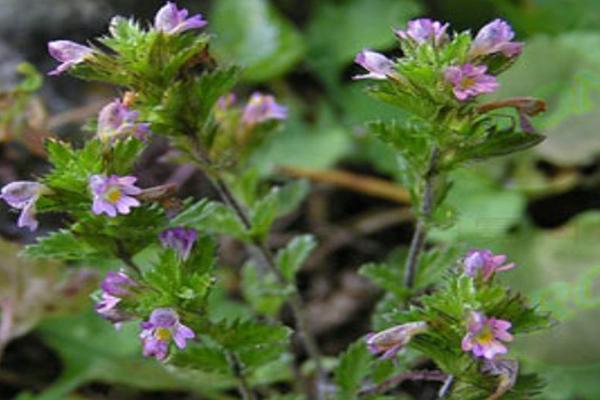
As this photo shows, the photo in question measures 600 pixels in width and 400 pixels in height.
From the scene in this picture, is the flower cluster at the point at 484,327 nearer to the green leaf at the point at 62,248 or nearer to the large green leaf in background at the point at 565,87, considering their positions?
the green leaf at the point at 62,248

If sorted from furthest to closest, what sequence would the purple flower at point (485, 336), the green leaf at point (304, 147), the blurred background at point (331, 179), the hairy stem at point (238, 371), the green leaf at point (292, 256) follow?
1. the green leaf at point (304, 147)
2. the blurred background at point (331, 179)
3. the green leaf at point (292, 256)
4. the hairy stem at point (238, 371)
5. the purple flower at point (485, 336)

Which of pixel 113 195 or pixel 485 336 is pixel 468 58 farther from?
pixel 113 195

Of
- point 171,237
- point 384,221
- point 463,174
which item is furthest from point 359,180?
point 171,237

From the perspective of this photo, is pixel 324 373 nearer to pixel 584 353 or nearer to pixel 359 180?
pixel 584 353

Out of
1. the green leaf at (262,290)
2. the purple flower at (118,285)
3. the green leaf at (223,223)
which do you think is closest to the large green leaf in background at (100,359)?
the green leaf at (262,290)

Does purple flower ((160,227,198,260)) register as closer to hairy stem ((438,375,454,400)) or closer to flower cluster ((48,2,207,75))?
flower cluster ((48,2,207,75))

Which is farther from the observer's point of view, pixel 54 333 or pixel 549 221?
pixel 549 221
